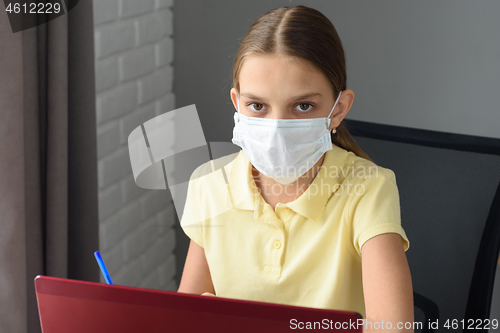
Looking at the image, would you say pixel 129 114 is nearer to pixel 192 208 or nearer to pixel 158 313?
pixel 192 208

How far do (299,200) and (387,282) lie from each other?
8.4 inches

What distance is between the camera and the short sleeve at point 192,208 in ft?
3.28

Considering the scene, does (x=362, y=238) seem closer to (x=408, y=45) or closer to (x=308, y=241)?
(x=308, y=241)

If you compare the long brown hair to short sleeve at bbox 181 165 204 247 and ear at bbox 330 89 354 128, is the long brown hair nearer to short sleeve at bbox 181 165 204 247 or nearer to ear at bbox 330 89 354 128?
ear at bbox 330 89 354 128

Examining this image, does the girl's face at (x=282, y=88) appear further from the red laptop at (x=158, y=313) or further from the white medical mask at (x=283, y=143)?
the red laptop at (x=158, y=313)

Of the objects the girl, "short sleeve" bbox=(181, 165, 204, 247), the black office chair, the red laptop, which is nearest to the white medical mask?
the girl

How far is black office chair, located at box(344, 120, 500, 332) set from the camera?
995 mm

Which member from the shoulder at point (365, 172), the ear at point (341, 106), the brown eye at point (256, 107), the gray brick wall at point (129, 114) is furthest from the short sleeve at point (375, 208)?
the gray brick wall at point (129, 114)

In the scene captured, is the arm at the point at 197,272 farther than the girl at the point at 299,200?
Yes

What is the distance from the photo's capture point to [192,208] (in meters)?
1.03

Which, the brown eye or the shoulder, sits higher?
the brown eye

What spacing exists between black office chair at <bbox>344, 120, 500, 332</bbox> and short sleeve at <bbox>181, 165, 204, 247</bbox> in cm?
43

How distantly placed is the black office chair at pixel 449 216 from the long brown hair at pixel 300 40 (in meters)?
0.29

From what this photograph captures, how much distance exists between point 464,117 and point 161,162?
3.34 ft
